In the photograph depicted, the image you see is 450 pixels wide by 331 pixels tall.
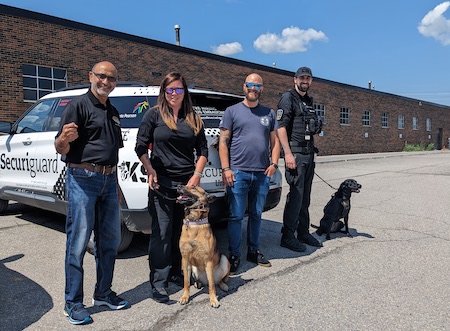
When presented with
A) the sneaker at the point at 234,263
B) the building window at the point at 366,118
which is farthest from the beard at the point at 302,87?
the building window at the point at 366,118

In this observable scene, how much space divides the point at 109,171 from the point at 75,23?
12.5 metres

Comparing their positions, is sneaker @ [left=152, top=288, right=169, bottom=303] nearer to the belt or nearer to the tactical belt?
the belt

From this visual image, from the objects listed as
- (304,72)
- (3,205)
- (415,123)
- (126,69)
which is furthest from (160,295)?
(415,123)

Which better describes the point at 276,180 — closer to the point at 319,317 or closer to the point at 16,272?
the point at 319,317

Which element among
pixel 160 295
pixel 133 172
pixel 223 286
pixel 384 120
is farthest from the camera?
pixel 384 120

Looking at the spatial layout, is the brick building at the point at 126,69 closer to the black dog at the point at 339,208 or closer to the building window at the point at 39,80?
the building window at the point at 39,80

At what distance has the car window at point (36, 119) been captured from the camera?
494 cm

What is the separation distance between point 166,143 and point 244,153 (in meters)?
0.90

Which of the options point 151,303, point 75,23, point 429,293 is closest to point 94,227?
point 151,303

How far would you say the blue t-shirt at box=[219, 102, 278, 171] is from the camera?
12.2 feet

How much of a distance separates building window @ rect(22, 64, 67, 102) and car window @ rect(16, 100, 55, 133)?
796cm

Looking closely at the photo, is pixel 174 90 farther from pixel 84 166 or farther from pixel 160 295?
pixel 160 295

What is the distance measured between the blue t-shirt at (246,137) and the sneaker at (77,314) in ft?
6.13

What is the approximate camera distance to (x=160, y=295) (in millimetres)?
3121
